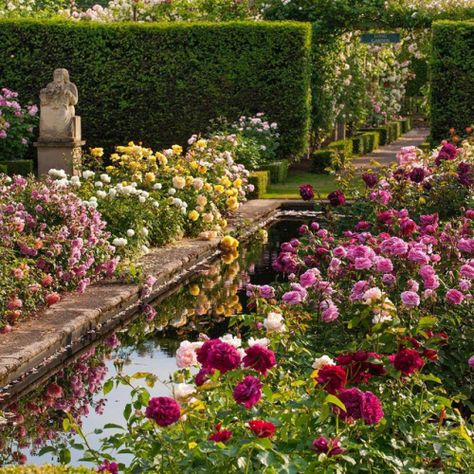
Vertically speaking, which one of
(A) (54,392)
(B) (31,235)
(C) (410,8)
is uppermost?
(C) (410,8)

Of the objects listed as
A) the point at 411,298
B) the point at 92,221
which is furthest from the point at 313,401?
the point at 92,221

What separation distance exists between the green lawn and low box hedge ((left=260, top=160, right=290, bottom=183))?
110mm

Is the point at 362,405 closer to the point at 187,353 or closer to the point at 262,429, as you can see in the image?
the point at 262,429

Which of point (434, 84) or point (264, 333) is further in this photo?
point (434, 84)

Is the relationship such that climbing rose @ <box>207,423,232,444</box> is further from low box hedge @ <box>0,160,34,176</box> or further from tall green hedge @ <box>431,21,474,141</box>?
tall green hedge @ <box>431,21,474,141</box>

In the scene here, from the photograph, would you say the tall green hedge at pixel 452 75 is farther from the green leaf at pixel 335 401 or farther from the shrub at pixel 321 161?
the green leaf at pixel 335 401

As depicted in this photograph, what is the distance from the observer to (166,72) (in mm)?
17016

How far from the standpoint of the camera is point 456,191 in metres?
9.02

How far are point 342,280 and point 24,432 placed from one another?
1.63 meters

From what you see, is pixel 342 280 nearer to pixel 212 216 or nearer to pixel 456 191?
pixel 456 191

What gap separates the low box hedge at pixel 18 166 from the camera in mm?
15234

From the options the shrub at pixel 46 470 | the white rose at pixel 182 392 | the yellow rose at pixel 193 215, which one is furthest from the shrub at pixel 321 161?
the shrub at pixel 46 470

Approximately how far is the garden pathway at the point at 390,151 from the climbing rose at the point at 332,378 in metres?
12.1

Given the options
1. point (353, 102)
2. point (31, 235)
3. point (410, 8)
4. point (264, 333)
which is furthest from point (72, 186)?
point (353, 102)
